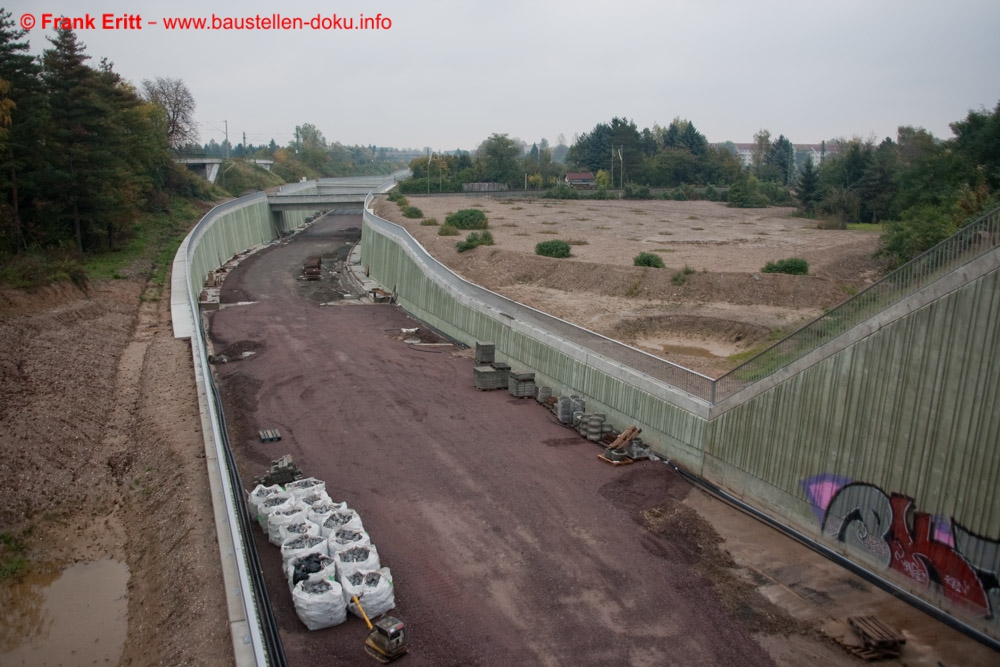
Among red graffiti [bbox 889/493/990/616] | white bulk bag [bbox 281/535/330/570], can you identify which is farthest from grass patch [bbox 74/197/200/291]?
red graffiti [bbox 889/493/990/616]

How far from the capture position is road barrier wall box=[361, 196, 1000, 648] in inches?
507

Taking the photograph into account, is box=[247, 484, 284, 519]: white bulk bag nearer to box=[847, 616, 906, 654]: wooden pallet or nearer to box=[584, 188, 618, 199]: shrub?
box=[847, 616, 906, 654]: wooden pallet

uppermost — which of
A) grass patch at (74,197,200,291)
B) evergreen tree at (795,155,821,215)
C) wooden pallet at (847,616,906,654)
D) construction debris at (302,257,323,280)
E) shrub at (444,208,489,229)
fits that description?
evergreen tree at (795,155,821,215)

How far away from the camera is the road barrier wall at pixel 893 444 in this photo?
42.2 ft

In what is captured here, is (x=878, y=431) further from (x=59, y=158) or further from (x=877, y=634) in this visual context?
(x=59, y=158)

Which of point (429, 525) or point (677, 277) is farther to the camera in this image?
point (677, 277)

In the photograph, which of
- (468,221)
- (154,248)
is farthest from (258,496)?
(468,221)

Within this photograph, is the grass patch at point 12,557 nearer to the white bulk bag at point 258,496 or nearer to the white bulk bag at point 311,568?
the white bulk bag at point 258,496

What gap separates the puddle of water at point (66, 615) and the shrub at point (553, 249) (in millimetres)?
34132

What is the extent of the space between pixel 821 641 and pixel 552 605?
4.85m

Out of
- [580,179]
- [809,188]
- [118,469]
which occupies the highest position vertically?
[580,179]

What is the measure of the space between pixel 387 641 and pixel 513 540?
487 cm

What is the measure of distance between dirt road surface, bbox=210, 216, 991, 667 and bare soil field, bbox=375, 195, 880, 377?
26.2 ft

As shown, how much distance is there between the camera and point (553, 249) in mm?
47219
